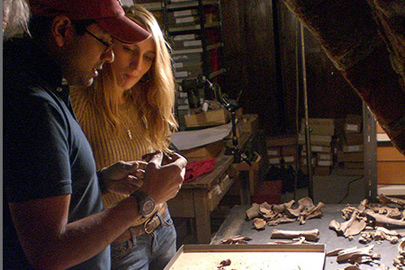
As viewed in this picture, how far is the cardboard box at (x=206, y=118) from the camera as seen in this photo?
4402 millimetres

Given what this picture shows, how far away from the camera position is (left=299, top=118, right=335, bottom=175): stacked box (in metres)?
5.98

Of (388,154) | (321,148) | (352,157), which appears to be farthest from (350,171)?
(388,154)

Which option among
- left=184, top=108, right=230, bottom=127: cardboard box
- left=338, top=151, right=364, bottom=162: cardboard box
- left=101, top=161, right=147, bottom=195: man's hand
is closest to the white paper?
left=184, top=108, right=230, bottom=127: cardboard box

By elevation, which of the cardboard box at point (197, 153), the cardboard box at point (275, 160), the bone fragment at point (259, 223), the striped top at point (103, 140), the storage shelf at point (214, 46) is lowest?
the cardboard box at point (275, 160)

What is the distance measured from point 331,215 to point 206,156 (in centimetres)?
132

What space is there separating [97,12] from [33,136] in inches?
15.0

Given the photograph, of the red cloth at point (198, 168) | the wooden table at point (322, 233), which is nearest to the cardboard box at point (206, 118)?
the red cloth at point (198, 168)

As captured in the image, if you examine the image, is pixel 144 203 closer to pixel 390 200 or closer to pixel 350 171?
pixel 390 200

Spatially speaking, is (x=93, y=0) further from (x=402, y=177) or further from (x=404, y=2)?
(x=402, y=177)

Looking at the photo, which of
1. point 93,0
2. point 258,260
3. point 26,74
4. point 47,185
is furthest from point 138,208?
point 258,260

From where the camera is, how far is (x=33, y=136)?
0.94 m

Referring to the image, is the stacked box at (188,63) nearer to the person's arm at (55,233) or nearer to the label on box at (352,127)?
the label on box at (352,127)

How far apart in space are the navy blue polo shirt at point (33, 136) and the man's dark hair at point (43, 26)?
0.18 ft

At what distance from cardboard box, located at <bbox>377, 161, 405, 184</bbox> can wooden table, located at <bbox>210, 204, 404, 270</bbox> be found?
2.41ft
